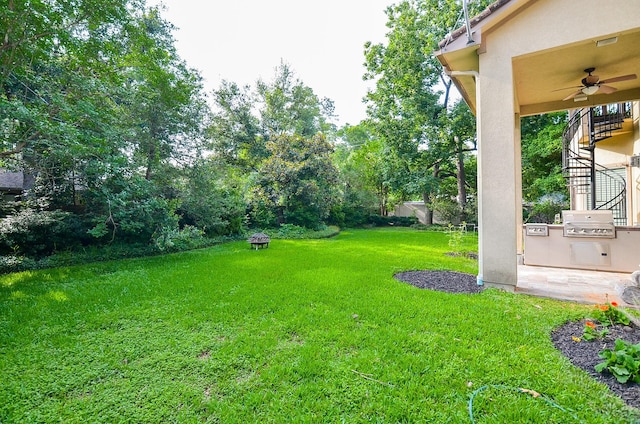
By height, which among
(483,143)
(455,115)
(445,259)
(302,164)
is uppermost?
(455,115)

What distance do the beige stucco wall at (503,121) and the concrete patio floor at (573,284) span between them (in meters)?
0.60

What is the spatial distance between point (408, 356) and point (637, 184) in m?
8.46

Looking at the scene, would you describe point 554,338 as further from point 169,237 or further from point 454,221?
point 454,221

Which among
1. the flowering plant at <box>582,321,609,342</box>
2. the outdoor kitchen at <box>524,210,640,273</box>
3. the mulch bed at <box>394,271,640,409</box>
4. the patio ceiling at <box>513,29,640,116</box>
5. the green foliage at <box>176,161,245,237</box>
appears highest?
the patio ceiling at <box>513,29,640,116</box>

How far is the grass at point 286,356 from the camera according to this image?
196 cm

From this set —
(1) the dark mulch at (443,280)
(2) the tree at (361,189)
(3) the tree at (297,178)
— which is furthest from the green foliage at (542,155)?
(1) the dark mulch at (443,280)

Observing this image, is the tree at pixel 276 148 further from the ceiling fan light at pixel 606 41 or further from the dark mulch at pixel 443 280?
the ceiling fan light at pixel 606 41

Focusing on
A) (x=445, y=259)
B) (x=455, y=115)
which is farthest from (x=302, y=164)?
(x=455, y=115)

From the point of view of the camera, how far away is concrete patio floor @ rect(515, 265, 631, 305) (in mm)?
4047

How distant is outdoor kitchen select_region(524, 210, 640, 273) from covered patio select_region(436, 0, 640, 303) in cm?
75

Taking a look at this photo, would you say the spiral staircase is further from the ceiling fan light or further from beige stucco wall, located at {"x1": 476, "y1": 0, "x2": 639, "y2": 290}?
beige stucco wall, located at {"x1": 476, "y1": 0, "x2": 639, "y2": 290}

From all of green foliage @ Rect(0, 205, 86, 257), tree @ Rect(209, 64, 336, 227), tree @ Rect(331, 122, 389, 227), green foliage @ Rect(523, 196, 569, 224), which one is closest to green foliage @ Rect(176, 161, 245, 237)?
tree @ Rect(209, 64, 336, 227)

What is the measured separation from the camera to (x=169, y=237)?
8.00 meters

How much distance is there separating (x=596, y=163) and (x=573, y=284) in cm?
592
